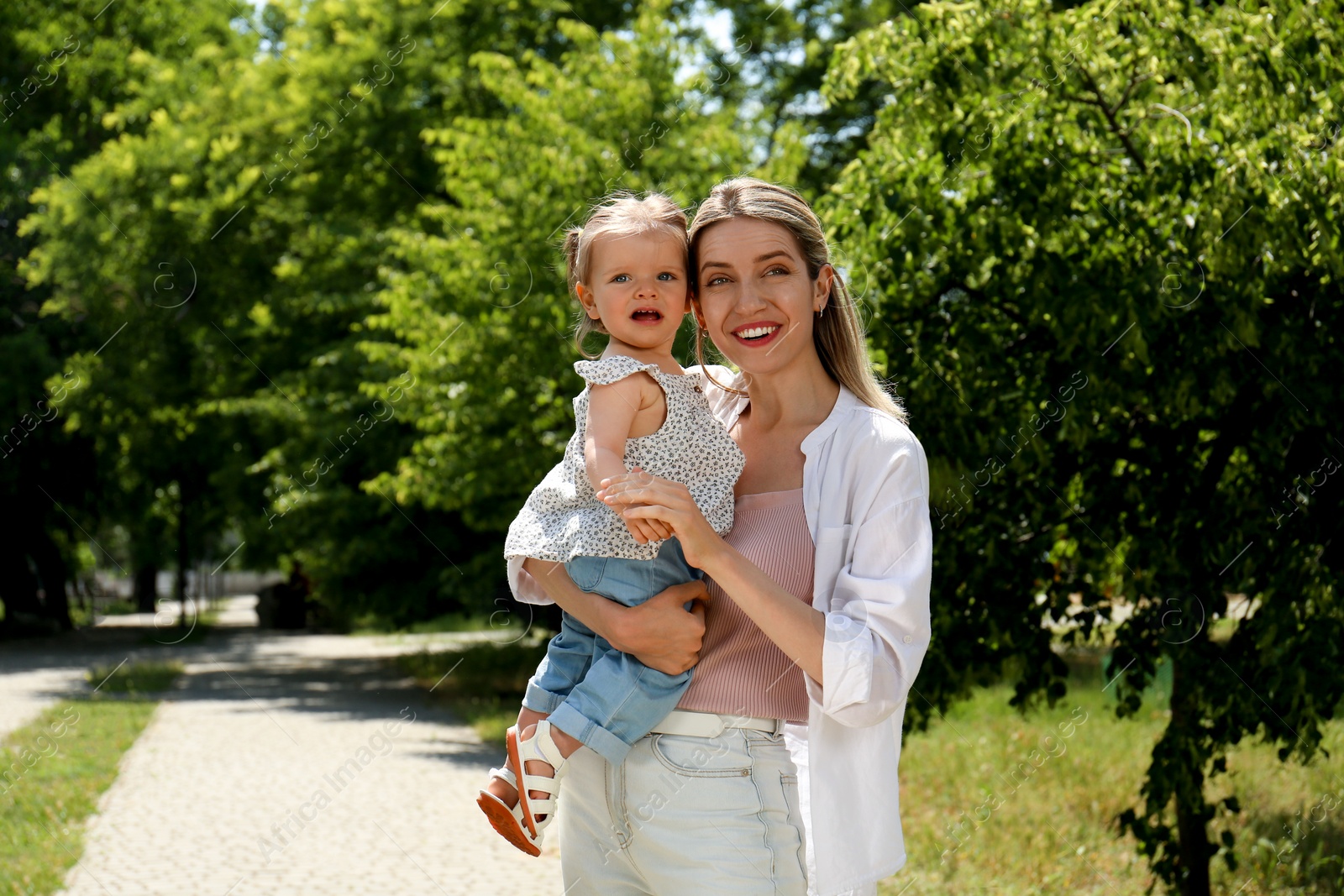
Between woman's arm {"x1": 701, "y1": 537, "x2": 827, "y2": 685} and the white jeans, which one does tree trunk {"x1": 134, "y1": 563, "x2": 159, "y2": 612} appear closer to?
the white jeans

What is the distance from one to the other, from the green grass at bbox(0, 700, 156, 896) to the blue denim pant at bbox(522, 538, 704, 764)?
5490 mm

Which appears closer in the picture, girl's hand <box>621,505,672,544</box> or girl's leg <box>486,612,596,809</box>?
girl's hand <box>621,505,672,544</box>

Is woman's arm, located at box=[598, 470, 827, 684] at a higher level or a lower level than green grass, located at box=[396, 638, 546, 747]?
higher

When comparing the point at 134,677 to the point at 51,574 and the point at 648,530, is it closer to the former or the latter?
the point at 51,574

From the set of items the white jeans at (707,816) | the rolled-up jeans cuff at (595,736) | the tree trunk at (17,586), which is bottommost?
the tree trunk at (17,586)

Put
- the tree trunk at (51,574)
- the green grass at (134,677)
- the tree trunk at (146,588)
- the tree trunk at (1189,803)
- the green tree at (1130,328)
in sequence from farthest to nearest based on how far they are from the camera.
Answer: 1. the tree trunk at (146,588)
2. the tree trunk at (51,574)
3. the green grass at (134,677)
4. the tree trunk at (1189,803)
5. the green tree at (1130,328)

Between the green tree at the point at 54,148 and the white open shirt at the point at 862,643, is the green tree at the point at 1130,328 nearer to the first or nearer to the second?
the white open shirt at the point at 862,643

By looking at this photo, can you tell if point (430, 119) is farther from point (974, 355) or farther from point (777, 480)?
point (777, 480)

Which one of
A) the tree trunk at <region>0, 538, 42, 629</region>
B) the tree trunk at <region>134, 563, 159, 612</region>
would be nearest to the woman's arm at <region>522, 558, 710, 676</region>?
the tree trunk at <region>0, 538, 42, 629</region>

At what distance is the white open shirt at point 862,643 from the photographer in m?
2.12

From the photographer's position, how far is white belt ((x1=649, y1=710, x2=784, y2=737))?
7.47 feet

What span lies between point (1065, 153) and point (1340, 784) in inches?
176

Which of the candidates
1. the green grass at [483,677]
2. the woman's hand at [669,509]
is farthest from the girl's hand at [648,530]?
the green grass at [483,677]

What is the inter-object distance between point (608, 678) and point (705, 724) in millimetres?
187
